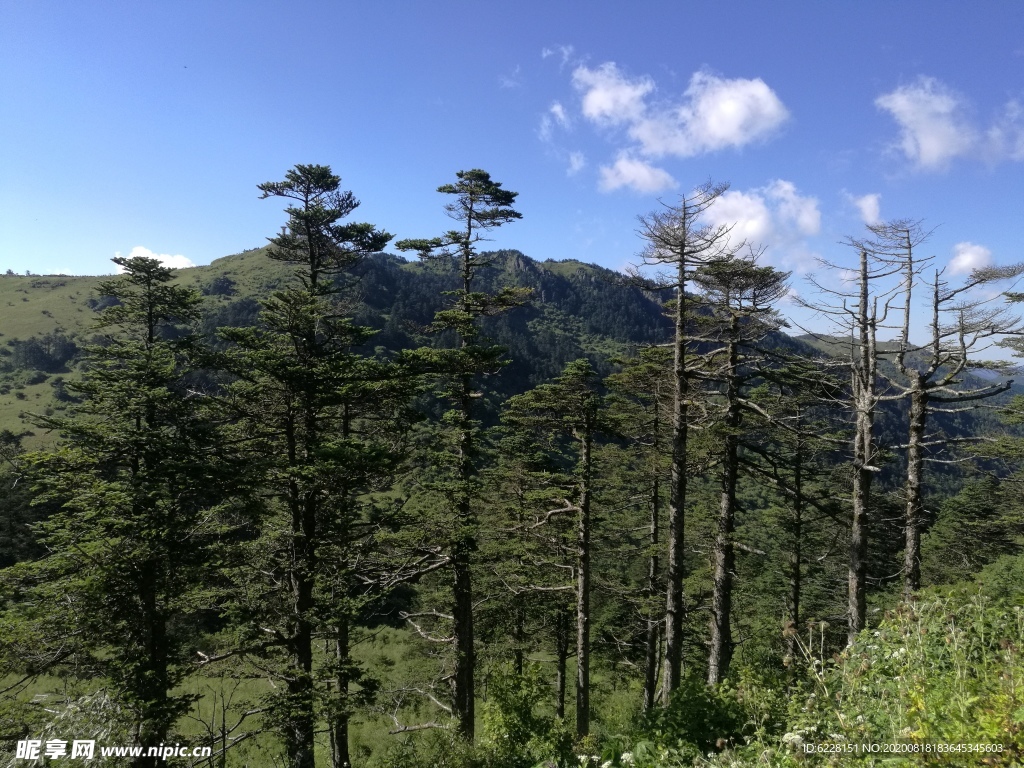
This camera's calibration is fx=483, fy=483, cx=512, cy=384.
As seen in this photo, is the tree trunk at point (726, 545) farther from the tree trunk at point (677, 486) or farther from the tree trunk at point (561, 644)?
the tree trunk at point (561, 644)

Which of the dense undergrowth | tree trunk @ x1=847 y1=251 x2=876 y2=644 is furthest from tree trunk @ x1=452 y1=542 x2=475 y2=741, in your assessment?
tree trunk @ x1=847 y1=251 x2=876 y2=644

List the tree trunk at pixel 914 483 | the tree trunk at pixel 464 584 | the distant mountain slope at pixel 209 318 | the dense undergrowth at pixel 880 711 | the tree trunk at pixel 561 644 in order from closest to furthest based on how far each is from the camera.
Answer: the dense undergrowth at pixel 880 711 < the tree trunk at pixel 914 483 < the tree trunk at pixel 464 584 < the tree trunk at pixel 561 644 < the distant mountain slope at pixel 209 318

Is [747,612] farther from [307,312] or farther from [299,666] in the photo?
[307,312]

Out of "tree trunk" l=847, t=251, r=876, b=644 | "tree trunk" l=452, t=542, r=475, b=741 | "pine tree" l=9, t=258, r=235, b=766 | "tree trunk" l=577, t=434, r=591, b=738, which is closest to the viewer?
"pine tree" l=9, t=258, r=235, b=766

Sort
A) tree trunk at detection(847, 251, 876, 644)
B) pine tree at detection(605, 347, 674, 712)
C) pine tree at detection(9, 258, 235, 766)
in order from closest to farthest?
pine tree at detection(9, 258, 235, 766) → tree trunk at detection(847, 251, 876, 644) → pine tree at detection(605, 347, 674, 712)

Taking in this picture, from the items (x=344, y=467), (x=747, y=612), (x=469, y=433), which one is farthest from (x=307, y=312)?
(x=747, y=612)

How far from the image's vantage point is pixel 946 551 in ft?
105

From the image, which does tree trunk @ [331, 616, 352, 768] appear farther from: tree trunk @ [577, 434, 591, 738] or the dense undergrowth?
tree trunk @ [577, 434, 591, 738]

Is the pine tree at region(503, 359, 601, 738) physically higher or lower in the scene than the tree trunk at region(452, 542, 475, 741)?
higher

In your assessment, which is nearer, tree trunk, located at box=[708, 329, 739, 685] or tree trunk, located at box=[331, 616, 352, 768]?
tree trunk, located at box=[331, 616, 352, 768]

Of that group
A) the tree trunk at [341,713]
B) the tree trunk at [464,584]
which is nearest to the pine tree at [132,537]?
the tree trunk at [341,713]

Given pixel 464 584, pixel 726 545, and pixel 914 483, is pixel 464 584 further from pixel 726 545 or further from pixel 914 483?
pixel 914 483

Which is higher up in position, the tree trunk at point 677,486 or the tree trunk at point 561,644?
the tree trunk at point 677,486

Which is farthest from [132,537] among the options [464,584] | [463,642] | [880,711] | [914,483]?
[914,483]
